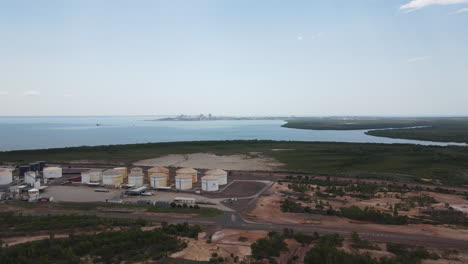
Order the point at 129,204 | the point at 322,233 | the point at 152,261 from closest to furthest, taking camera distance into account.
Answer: the point at 152,261
the point at 322,233
the point at 129,204

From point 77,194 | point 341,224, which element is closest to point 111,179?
point 77,194

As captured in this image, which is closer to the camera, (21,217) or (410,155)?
(21,217)

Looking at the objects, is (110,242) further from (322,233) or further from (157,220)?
(322,233)

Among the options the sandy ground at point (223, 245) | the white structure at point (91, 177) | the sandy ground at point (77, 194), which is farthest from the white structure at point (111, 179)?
the sandy ground at point (223, 245)

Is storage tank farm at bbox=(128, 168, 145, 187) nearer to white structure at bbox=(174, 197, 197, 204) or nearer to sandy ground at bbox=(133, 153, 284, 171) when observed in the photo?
white structure at bbox=(174, 197, 197, 204)

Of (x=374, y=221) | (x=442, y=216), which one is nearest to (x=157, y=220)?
(x=374, y=221)

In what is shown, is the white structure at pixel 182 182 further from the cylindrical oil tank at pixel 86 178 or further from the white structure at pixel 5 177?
the white structure at pixel 5 177
